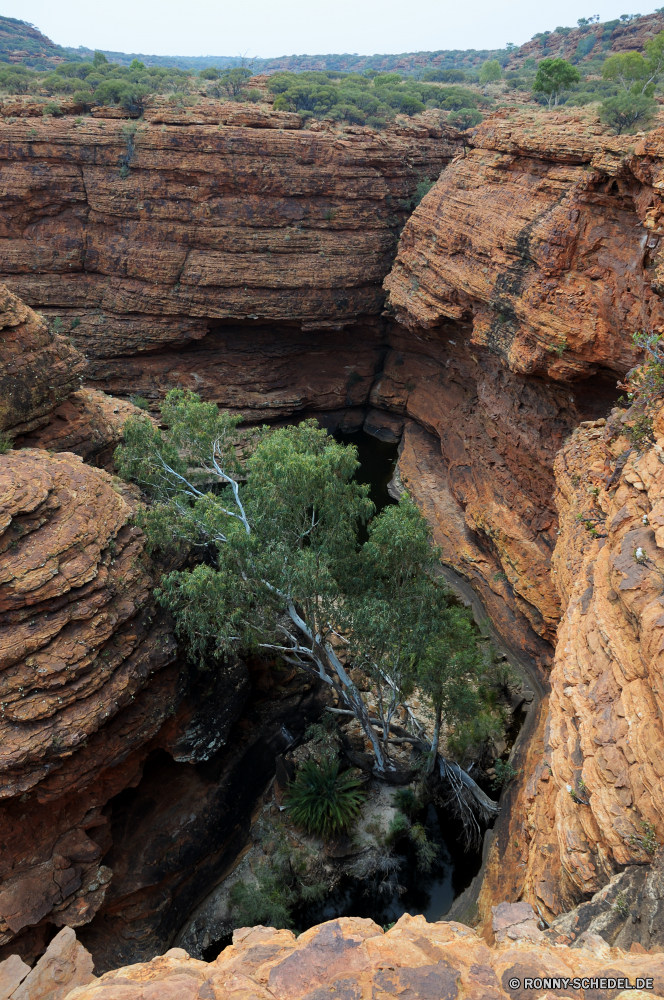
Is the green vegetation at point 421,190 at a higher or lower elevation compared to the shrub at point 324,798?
higher

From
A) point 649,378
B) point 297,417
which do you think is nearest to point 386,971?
point 649,378

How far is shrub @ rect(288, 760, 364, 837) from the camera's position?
35.0 feet

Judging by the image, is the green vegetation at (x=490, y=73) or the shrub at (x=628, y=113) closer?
the shrub at (x=628, y=113)

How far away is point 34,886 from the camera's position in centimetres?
802

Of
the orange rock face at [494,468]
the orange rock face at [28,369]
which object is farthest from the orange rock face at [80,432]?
the orange rock face at [494,468]

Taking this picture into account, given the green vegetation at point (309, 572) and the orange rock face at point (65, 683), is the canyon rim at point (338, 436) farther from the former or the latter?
the green vegetation at point (309, 572)

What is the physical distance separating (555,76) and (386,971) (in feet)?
86.9

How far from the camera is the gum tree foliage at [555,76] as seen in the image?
20625mm

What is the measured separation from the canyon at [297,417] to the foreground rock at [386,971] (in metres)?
0.14

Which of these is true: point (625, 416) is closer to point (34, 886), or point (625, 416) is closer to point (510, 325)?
point (510, 325)

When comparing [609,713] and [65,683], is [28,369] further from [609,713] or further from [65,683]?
[609,713]

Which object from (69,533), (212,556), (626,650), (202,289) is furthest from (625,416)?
(202,289)

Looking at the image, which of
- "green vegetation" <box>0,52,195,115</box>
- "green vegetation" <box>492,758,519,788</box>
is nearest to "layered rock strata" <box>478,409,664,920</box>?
"green vegetation" <box>492,758,519,788</box>

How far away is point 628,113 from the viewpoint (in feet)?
39.0
